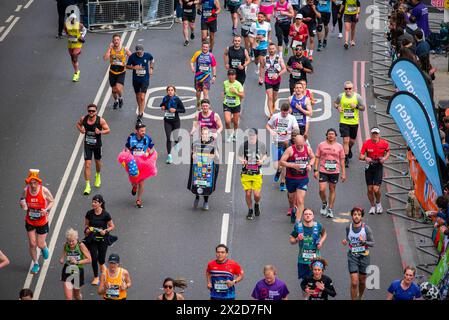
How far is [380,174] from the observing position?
87.2ft

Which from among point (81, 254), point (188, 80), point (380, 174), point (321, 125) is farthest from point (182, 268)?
point (188, 80)

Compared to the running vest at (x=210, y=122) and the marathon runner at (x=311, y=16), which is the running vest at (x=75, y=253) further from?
the marathon runner at (x=311, y=16)

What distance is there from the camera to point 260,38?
33469mm

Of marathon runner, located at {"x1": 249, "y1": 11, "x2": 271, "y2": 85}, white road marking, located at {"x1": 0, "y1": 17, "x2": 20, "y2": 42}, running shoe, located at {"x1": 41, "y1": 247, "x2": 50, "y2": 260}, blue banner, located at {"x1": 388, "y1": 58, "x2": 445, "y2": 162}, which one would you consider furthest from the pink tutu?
white road marking, located at {"x1": 0, "y1": 17, "x2": 20, "y2": 42}

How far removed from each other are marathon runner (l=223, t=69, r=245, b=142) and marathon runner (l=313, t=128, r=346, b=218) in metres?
3.64

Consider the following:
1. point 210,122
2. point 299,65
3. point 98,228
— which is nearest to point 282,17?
point 299,65

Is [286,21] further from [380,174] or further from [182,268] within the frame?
[182,268]

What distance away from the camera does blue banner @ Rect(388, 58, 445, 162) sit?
83.9 ft

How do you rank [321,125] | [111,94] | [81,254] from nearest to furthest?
[81,254] → [321,125] → [111,94]

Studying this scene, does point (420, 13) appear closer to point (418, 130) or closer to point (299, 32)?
point (299, 32)

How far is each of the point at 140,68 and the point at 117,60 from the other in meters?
0.85

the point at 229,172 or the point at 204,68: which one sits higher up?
the point at 204,68

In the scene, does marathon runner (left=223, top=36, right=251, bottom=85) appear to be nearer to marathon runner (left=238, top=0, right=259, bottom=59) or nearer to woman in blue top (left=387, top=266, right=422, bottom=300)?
marathon runner (left=238, top=0, right=259, bottom=59)

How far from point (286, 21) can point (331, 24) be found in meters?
3.94
